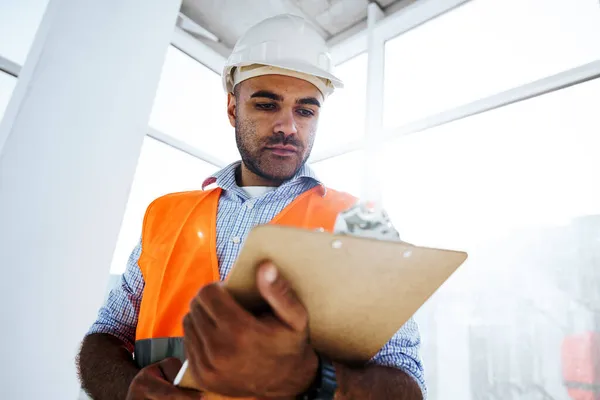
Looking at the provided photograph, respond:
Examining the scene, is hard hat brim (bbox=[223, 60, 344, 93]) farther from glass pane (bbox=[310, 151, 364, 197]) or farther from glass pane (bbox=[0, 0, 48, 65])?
glass pane (bbox=[0, 0, 48, 65])

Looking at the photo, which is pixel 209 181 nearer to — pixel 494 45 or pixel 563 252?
pixel 563 252

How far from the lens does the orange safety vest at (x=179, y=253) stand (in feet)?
2.81

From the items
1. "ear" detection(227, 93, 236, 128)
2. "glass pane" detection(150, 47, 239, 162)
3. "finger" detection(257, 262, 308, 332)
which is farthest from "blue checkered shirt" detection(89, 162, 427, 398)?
"glass pane" detection(150, 47, 239, 162)

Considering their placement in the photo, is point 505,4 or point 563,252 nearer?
point 563,252

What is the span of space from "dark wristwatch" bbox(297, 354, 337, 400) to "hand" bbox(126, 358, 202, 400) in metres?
0.18

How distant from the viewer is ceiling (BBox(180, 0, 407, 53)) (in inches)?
107

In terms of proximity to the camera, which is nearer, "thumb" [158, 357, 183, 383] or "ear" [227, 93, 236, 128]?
"thumb" [158, 357, 183, 383]

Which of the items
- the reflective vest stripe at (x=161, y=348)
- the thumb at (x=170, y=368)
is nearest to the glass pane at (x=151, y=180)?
the reflective vest stripe at (x=161, y=348)

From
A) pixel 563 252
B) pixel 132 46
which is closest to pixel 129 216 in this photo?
pixel 132 46

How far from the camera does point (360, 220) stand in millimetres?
470

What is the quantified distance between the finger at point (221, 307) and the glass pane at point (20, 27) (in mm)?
2079

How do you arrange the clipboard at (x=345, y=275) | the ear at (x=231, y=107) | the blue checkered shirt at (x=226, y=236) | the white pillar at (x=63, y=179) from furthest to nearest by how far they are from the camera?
the white pillar at (x=63, y=179), the ear at (x=231, y=107), the blue checkered shirt at (x=226, y=236), the clipboard at (x=345, y=275)

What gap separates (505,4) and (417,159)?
0.96m

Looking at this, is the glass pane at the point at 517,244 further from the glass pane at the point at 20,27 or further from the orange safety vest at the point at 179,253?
the glass pane at the point at 20,27
